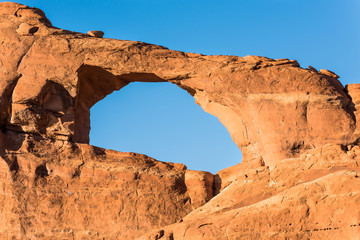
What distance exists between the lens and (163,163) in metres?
19.6

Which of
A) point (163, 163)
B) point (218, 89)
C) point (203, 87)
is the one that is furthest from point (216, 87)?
point (163, 163)

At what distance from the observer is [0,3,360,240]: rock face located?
15578 millimetres

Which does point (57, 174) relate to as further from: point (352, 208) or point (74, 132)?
point (352, 208)

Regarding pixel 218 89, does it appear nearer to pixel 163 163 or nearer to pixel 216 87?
pixel 216 87

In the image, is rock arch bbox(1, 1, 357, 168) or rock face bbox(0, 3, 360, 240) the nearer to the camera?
rock face bbox(0, 3, 360, 240)

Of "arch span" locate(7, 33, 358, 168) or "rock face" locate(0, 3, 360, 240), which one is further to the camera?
"arch span" locate(7, 33, 358, 168)

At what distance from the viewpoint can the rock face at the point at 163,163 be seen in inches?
613

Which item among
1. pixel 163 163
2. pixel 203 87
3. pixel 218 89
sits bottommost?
pixel 163 163

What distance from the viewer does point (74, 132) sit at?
20.0 m

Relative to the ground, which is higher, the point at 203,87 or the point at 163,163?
the point at 203,87

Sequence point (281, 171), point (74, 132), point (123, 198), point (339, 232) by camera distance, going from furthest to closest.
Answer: point (74, 132)
point (123, 198)
point (281, 171)
point (339, 232)

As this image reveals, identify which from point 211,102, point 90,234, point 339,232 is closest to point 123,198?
point 90,234

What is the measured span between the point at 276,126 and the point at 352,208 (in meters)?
4.63

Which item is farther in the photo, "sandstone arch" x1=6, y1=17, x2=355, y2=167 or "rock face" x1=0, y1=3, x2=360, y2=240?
"sandstone arch" x1=6, y1=17, x2=355, y2=167
